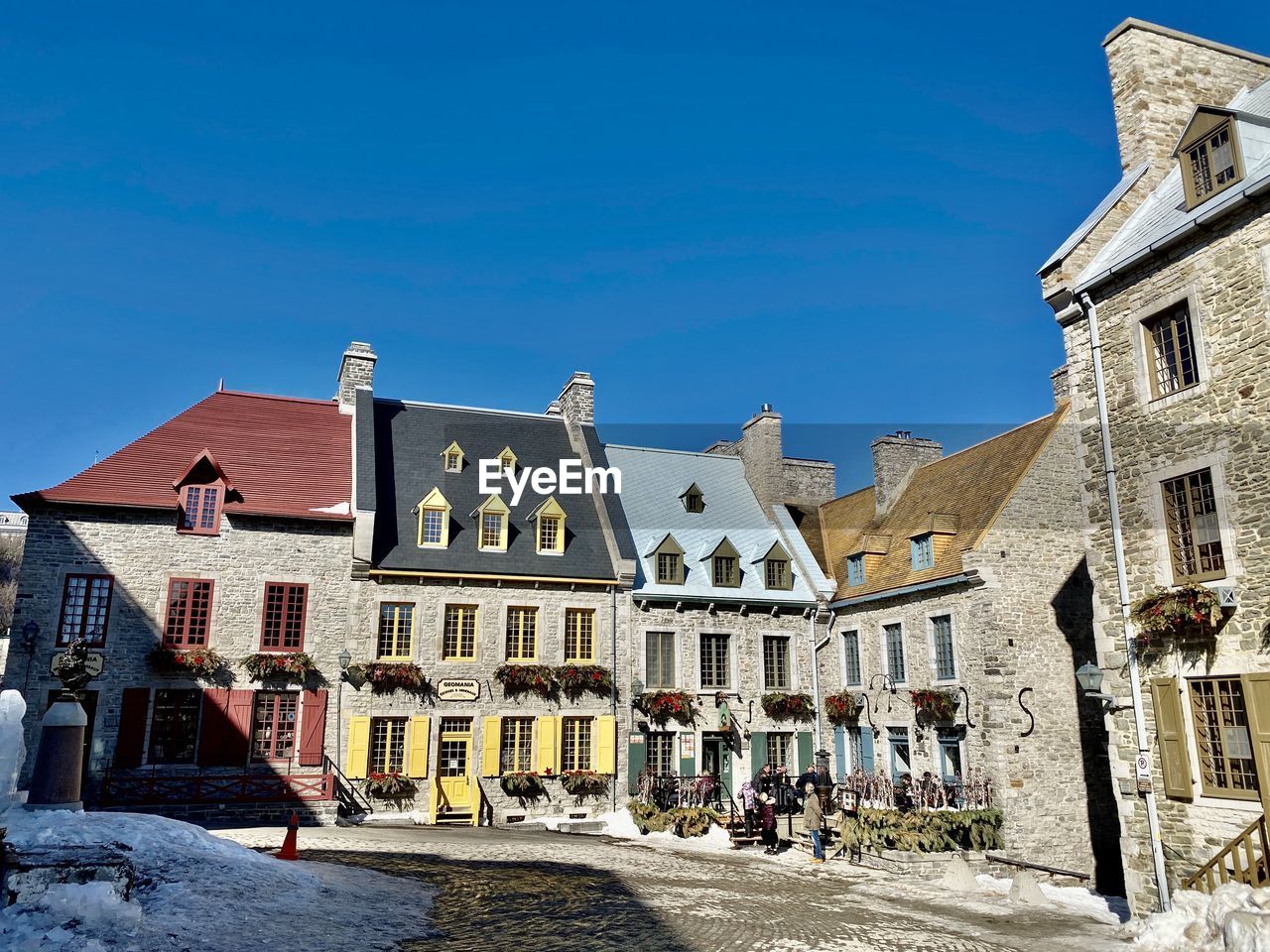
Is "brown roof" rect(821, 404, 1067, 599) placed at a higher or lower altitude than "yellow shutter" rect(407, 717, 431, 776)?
higher

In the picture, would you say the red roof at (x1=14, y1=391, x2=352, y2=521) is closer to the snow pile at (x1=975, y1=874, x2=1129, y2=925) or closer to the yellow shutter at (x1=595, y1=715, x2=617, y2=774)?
the yellow shutter at (x1=595, y1=715, x2=617, y2=774)

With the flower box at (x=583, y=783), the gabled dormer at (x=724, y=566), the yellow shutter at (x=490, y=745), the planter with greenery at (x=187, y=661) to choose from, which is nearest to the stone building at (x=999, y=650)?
the gabled dormer at (x=724, y=566)

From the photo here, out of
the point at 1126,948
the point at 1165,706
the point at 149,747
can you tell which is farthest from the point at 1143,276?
→ the point at 149,747

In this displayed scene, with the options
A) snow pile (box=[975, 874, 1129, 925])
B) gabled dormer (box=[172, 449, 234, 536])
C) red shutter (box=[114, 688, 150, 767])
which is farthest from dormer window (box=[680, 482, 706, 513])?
red shutter (box=[114, 688, 150, 767])

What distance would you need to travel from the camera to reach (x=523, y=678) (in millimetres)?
24500

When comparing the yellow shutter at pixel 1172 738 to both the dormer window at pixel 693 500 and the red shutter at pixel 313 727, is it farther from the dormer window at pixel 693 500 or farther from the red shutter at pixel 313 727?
the red shutter at pixel 313 727

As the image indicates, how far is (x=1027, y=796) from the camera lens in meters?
20.9

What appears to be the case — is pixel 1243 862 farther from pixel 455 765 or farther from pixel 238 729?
pixel 238 729

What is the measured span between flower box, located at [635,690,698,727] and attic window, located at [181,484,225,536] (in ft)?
38.2

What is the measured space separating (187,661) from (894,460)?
20402mm

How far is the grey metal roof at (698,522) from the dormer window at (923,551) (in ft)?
14.0

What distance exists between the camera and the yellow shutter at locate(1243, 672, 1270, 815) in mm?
12250

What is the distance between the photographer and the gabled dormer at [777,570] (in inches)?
1105

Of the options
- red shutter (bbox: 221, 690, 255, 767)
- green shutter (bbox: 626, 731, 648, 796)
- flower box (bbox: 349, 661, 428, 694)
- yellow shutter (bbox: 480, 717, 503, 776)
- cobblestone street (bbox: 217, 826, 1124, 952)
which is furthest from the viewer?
green shutter (bbox: 626, 731, 648, 796)
